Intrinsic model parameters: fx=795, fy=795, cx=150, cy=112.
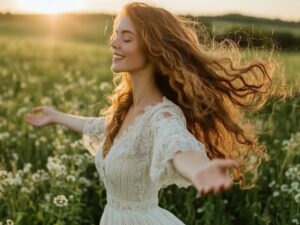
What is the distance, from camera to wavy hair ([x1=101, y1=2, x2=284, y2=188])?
3561mm

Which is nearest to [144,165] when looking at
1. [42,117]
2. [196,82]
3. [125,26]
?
[196,82]

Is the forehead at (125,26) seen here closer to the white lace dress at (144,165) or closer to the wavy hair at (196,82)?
the wavy hair at (196,82)

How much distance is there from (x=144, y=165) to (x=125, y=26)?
64 centimetres

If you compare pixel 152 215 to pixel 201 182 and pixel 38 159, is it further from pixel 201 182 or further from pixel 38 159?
pixel 38 159

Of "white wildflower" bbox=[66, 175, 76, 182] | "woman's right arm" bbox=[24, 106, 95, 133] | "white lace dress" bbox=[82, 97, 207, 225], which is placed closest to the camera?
"white lace dress" bbox=[82, 97, 207, 225]

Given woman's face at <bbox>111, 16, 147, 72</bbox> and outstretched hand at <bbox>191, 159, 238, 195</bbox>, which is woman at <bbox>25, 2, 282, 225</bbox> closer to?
woman's face at <bbox>111, 16, 147, 72</bbox>

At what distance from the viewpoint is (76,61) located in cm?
1662

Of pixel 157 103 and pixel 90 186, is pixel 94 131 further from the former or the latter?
pixel 90 186

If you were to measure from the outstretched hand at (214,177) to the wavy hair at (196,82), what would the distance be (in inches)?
36.7

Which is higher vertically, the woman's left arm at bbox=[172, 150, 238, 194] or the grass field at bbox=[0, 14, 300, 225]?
the woman's left arm at bbox=[172, 150, 238, 194]

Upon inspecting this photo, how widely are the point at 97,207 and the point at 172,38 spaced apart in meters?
2.39

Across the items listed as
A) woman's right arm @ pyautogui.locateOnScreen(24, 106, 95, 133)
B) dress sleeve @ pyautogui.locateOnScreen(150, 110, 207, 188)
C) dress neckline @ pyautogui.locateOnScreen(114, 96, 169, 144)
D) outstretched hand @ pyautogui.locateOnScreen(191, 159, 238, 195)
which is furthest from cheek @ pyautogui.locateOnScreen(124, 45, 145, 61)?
outstretched hand @ pyautogui.locateOnScreen(191, 159, 238, 195)

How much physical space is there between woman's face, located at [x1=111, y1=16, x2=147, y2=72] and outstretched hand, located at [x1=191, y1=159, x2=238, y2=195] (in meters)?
1.11

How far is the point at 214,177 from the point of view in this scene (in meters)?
2.49
